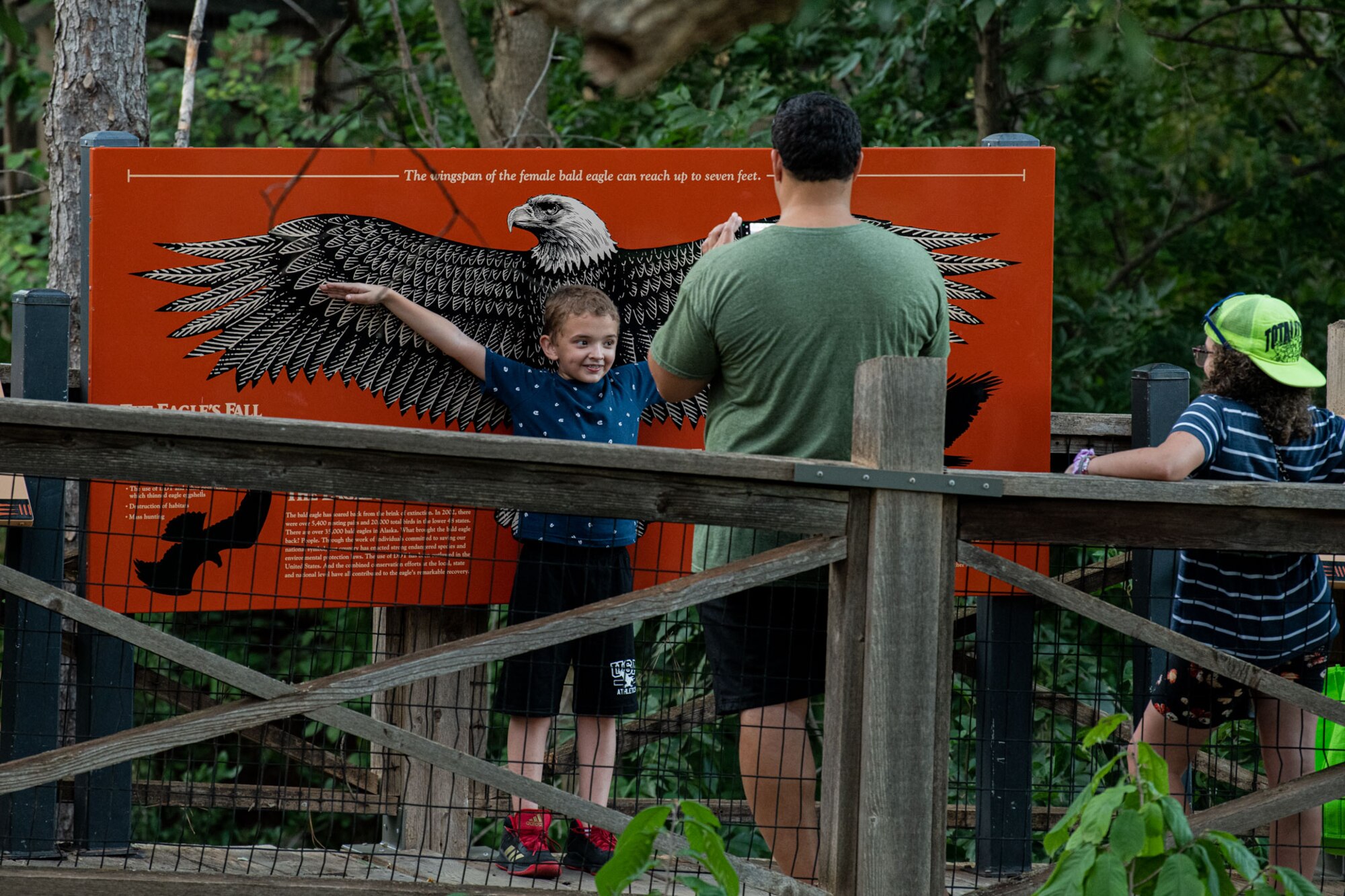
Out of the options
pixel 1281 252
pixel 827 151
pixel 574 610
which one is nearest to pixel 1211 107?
pixel 1281 252

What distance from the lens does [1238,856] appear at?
2.04 meters

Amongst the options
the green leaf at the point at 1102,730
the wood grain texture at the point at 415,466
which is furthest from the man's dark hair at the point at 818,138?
the green leaf at the point at 1102,730

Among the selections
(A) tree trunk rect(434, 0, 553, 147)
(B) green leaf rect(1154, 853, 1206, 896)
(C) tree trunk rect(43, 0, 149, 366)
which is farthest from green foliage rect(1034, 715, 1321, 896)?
(A) tree trunk rect(434, 0, 553, 147)

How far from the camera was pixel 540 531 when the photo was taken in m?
3.51

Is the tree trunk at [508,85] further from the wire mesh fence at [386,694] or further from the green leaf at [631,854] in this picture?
the green leaf at [631,854]

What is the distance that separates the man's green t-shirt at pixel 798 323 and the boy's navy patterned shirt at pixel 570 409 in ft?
2.21

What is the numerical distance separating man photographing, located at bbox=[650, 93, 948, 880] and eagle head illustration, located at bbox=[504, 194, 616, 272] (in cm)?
92

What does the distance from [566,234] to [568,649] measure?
112 cm

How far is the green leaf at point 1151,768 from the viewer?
2129 mm

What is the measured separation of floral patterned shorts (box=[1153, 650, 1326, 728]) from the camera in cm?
316

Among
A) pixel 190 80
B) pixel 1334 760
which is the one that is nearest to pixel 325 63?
pixel 1334 760

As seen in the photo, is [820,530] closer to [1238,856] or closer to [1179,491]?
[1179,491]

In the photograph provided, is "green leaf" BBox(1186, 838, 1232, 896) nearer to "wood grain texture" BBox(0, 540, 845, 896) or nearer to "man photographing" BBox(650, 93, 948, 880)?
"wood grain texture" BBox(0, 540, 845, 896)

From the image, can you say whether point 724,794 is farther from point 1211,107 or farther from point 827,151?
point 1211,107
